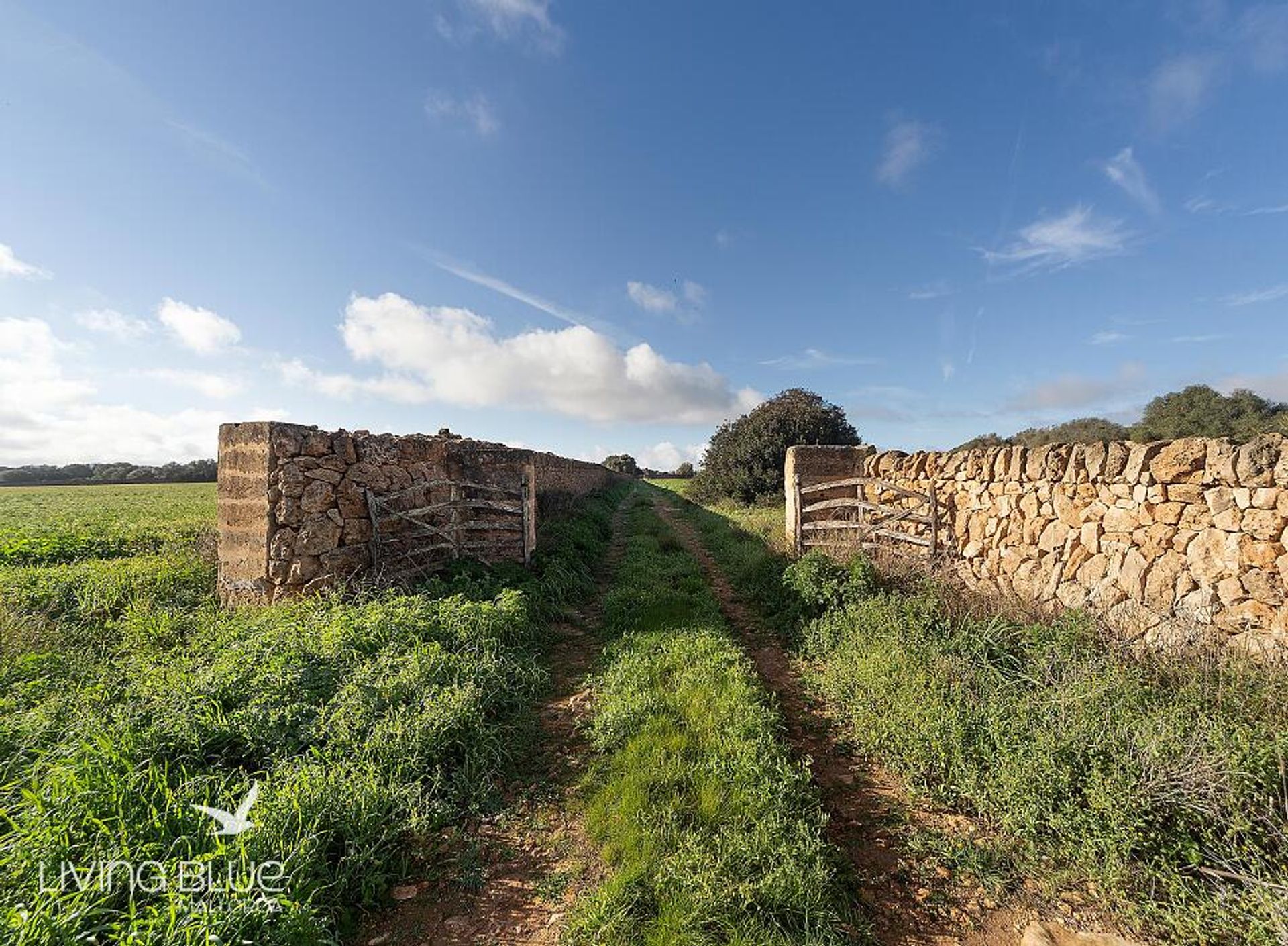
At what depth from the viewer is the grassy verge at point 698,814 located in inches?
95.5

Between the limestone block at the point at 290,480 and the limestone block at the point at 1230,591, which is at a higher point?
the limestone block at the point at 290,480

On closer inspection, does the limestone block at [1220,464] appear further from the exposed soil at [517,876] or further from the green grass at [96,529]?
the green grass at [96,529]

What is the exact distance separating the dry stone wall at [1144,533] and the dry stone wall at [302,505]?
8961 millimetres

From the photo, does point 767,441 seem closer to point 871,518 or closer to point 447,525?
point 871,518

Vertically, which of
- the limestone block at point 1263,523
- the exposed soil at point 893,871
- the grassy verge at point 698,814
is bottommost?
the exposed soil at point 893,871

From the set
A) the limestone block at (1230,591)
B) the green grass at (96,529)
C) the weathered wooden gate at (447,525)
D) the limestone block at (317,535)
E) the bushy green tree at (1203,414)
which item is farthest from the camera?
the bushy green tree at (1203,414)

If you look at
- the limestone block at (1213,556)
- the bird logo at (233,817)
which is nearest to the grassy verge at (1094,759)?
the limestone block at (1213,556)

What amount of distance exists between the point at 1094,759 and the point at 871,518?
273 inches

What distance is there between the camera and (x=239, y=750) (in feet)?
11.1

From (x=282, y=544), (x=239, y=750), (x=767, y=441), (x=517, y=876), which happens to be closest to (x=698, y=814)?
(x=517, y=876)

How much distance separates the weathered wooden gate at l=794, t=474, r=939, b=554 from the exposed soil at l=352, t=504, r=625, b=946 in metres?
6.94

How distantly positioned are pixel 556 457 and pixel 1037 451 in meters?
12.9

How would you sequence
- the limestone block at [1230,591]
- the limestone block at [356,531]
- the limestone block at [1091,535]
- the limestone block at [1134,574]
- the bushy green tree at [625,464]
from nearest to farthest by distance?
the limestone block at [1230,591], the limestone block at [1134,574], the limestone block at [1091,535], the limestone block at [356,531], the bushy green tree at [625,464]

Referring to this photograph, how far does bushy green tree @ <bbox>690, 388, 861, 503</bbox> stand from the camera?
712 inches
